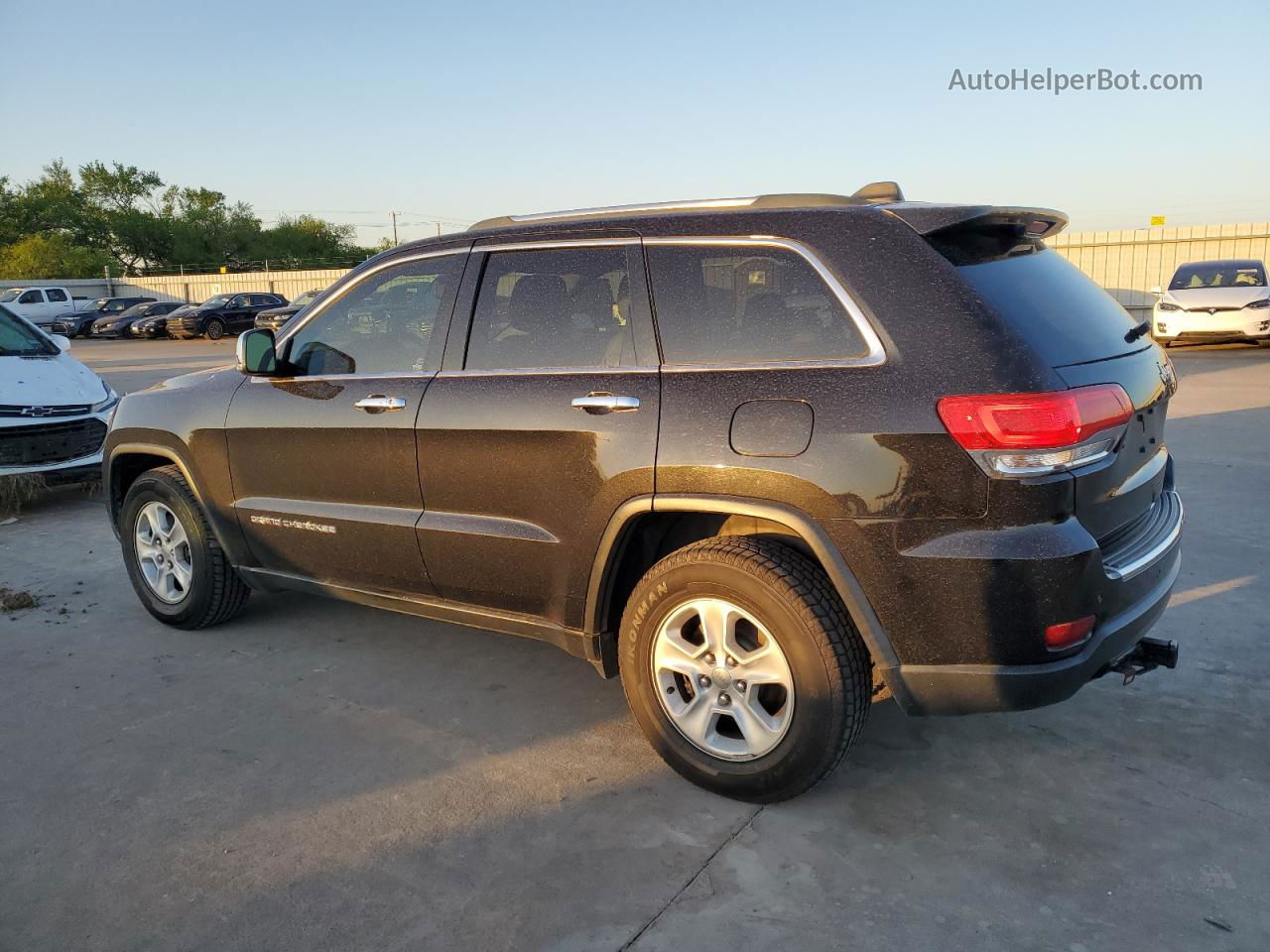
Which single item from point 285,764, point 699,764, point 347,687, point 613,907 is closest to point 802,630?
point 699,764

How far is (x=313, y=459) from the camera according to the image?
4086 millimetres

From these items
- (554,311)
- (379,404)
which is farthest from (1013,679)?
(379,404)

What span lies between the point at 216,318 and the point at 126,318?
5.72m

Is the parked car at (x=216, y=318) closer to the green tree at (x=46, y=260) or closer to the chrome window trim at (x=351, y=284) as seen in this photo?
the chrome window trim at (x=351, y=284)

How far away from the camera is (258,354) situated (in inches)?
165

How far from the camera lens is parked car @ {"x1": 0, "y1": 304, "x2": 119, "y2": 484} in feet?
23.9

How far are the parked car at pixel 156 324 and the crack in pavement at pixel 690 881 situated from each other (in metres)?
32.2

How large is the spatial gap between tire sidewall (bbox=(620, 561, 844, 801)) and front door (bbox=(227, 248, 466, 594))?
106 cm

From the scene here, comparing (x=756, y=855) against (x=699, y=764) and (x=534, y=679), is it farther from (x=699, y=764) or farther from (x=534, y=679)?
(x=534, y=679)

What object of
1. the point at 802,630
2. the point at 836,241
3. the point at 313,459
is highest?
the point at 836,241

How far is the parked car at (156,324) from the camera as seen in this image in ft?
103

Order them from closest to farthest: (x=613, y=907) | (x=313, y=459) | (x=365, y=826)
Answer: (x=613, y=907) → (x=365, y=826) → (x=313, y=459)

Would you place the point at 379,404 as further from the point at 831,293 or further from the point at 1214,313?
the point at 1214,313

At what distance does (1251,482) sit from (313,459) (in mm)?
6476
